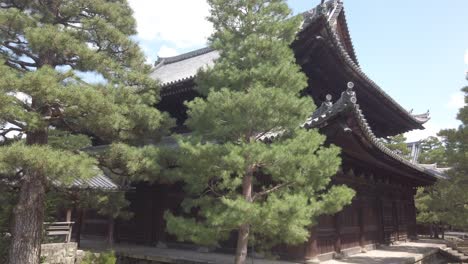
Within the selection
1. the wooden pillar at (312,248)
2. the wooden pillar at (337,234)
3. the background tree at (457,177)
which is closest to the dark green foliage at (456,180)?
the background tree at (457,177)

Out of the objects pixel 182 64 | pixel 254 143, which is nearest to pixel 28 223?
pixel 254 143

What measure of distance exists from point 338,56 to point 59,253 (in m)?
11.0

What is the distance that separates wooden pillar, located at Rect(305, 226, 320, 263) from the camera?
10.3m

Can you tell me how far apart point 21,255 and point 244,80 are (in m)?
6.81

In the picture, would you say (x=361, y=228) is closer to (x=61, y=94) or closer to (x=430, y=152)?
(x=61, y=94)

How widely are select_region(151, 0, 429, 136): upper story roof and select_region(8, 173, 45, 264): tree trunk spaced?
5160 millimetres

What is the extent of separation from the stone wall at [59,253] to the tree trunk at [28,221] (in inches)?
94.0

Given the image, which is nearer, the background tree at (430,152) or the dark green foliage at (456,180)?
the dark green foliage at (456,180)

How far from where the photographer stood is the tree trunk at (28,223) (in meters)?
8.73

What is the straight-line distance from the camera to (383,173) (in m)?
16.4

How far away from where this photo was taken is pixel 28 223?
8891mm

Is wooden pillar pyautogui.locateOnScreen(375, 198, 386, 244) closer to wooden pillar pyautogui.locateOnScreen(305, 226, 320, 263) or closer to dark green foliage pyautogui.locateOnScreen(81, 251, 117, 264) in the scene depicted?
wooden pillar pyautogui.locateOnScreen(305, 226, 320, 263)

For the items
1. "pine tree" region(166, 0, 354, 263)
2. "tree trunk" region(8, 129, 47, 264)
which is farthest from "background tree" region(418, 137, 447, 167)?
"tree trunk" region(8, 129, 47, 264)

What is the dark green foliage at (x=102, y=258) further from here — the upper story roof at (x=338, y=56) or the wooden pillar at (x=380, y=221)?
the wooden pillar at (x=380, y=221)
